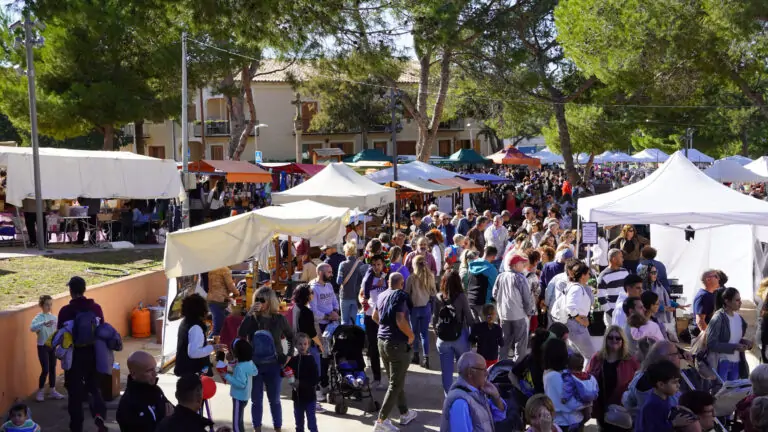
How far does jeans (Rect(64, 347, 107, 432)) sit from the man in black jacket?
294cm

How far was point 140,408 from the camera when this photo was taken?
195 inches

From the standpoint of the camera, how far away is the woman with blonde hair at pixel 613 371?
18.9ft

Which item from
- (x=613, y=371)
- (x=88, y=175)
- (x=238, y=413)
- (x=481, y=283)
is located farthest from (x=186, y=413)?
(x=88, y=175)

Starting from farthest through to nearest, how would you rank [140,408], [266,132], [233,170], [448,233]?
[266,132]
[233,170]
[448,233]
[140,408]

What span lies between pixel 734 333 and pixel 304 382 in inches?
151

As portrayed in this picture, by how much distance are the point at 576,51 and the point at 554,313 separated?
1653 cm

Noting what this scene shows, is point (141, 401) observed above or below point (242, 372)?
above

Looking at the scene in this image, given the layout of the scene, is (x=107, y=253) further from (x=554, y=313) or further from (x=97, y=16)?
(x=554, y=313)

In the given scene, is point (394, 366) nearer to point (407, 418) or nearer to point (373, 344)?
Answer: point (407, 418)

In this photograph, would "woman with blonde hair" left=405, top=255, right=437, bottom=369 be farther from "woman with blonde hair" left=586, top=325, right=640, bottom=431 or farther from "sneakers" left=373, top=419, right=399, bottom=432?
"woman with blonde hair" left=586, top=325, right=640, bottom=431

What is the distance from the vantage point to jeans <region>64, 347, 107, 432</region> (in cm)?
707

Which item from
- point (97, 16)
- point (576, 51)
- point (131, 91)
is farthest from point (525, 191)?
point (97, 16)

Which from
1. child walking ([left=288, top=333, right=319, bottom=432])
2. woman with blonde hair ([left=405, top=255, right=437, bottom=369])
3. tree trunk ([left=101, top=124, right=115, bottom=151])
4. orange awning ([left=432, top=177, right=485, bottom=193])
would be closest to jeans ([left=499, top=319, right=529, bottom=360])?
woman with blonde hair ([left=405, top=255, right=437, bottom=369])

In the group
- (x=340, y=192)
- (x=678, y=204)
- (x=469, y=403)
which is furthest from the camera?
(x=340, y=192)
